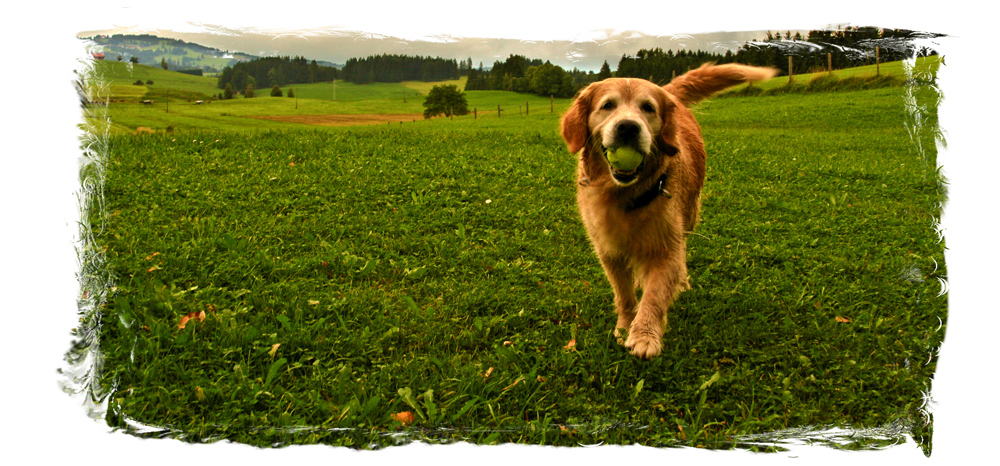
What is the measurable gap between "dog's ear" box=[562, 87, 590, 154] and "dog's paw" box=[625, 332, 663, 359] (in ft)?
4.14

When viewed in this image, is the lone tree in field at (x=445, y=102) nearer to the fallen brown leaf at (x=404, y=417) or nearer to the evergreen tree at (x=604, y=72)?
the evergreen tree at (x=604, y=72)

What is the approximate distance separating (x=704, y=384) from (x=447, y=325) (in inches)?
64.6

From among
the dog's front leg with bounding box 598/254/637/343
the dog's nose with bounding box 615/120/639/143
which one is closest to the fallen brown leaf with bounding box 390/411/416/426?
the dog's front leg with bounding box 598/254/637/343

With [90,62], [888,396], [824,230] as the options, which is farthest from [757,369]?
[90,62]

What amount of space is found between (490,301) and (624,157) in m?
1.59

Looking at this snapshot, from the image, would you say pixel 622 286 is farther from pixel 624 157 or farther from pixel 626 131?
pixel 626 131

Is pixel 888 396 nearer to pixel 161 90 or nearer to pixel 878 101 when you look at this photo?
pixel 878 101

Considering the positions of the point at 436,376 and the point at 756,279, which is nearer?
the point at 436,376

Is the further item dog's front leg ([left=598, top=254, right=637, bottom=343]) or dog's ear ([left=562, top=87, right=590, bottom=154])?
dog's front leg ([left=598, top=254, right=637, bottom=343])

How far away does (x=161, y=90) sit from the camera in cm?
311

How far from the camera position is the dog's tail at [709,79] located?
11.0 feet

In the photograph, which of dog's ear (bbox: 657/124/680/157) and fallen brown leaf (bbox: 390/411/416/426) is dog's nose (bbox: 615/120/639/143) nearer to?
dog's ear (bbox: 657/124/680/157)

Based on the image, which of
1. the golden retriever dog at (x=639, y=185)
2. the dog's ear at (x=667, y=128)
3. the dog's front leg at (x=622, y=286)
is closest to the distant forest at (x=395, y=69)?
the golden retriever dog at (x=639, y=185)

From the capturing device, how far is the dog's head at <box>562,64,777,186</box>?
10.0 ft
